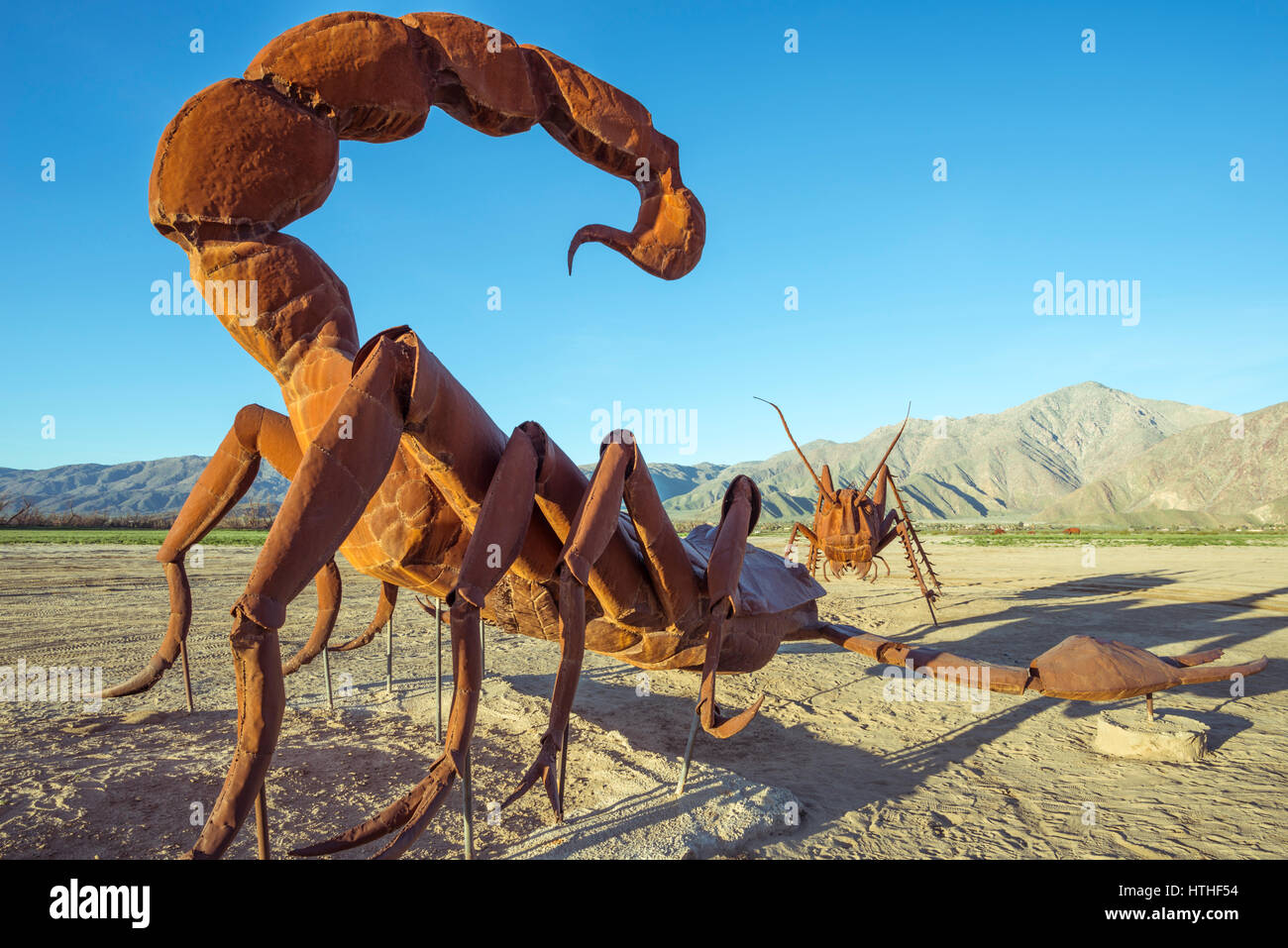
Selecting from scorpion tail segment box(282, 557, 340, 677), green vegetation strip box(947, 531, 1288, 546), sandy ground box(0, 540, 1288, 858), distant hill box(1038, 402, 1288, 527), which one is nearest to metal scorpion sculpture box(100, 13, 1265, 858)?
scorpion tail segment box(282, 557, 340, 677)

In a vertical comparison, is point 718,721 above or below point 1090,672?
below

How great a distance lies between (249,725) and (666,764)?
12.7ft

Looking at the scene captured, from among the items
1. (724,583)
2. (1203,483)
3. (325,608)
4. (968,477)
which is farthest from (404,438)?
(968,477)

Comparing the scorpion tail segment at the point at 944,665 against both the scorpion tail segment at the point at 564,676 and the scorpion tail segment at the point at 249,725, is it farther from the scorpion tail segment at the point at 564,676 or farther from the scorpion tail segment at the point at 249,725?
the scorpion tail segment at the point at 249,725

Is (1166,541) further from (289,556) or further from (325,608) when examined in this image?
(289,556)

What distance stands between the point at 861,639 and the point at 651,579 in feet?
5.56

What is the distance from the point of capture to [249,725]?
1.81 metres

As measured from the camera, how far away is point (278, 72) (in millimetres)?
2295

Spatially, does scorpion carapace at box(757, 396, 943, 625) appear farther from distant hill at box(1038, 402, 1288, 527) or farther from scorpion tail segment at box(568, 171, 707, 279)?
distant hill at box(1038, 402, 1288, 527)

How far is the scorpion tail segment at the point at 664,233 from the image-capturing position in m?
2.83

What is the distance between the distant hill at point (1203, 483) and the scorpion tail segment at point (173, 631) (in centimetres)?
9472

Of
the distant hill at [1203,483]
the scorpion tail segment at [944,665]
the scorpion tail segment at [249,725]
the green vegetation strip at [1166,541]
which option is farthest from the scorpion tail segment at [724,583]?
the distant hill at [1203,483]
